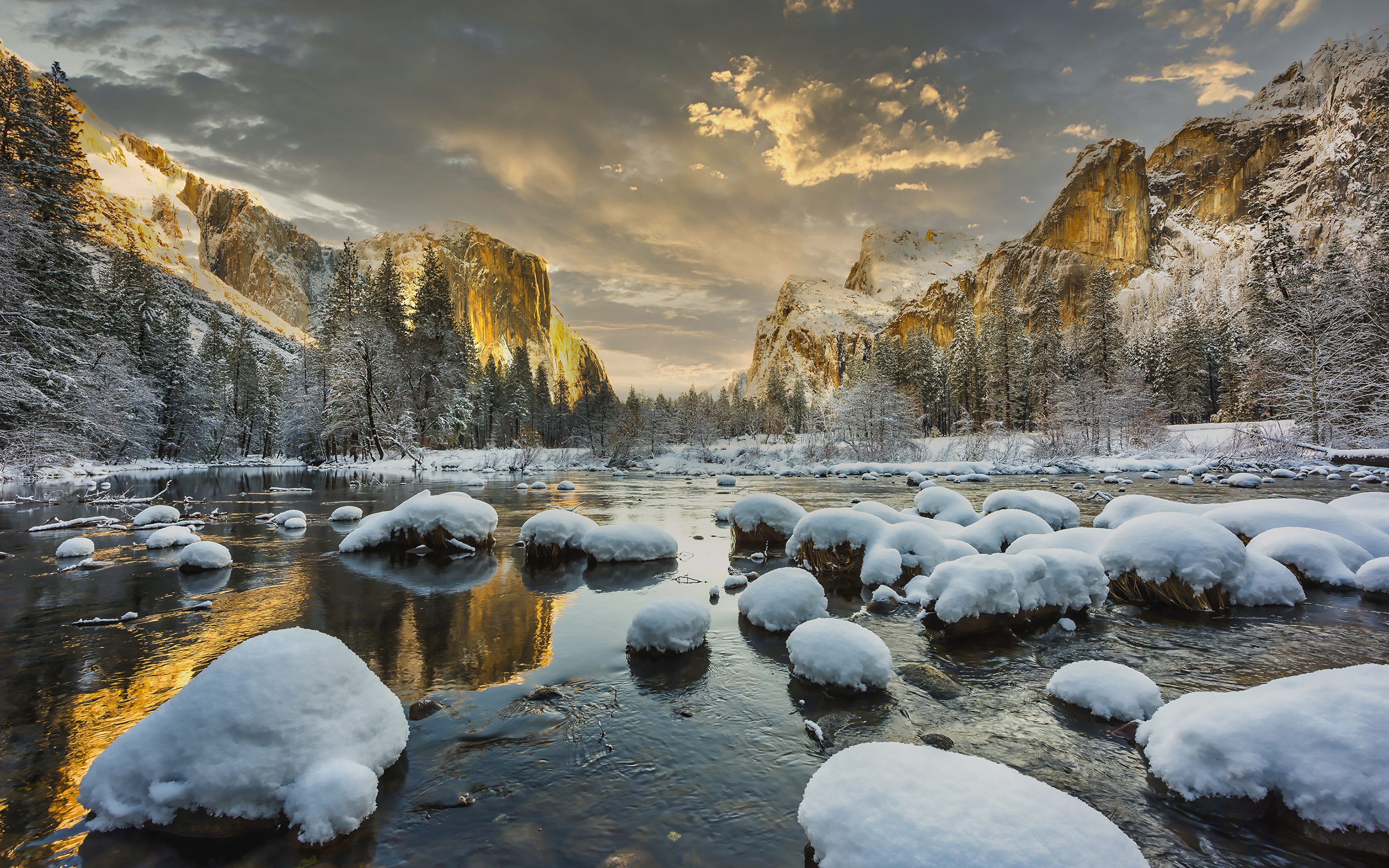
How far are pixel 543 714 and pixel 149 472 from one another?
1852 inches

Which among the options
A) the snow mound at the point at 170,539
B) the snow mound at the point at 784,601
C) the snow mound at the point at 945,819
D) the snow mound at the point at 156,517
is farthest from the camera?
the snow mound at the point at 156,517

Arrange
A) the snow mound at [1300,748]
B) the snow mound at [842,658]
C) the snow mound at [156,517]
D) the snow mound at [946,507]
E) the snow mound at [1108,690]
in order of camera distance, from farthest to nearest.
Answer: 1. the snow mound at [156,517]
2. the snow mound at [946,507]
3. the snow mound at [842,658]
4. the snow mound at [1108,690]
5. the snow mound at [1300,748]

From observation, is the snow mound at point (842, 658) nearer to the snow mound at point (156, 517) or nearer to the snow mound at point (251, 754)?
the snow mound at point (251, 754)

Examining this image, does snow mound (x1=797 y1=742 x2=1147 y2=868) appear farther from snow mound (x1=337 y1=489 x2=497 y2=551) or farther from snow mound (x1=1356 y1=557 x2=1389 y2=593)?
snow mound (x1=337 y1=489 x2=497 y2=551)

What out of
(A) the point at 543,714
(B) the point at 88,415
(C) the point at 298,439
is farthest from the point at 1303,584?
(C) the point at 298,439

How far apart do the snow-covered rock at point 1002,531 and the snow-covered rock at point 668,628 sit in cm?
649

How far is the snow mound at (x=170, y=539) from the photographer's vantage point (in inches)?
487

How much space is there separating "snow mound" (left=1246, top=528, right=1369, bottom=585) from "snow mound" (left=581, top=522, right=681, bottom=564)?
34.9ft

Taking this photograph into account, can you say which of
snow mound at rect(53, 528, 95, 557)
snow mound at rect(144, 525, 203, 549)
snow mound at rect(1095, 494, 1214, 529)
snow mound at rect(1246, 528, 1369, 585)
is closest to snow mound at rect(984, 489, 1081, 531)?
snow mound at rect(1095, 494, 1214, 529)

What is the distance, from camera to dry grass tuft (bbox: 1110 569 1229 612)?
808 centimetres

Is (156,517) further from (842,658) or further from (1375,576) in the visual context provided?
(1375,576)

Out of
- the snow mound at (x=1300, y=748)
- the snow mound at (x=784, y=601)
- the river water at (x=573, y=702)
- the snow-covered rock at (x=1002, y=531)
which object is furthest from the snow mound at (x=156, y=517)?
the snow mound at (x=1300, y=748)

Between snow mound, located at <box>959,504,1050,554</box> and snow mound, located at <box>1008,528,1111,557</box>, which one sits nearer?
snow mound, located at <box>1008,528,1111,557</box>

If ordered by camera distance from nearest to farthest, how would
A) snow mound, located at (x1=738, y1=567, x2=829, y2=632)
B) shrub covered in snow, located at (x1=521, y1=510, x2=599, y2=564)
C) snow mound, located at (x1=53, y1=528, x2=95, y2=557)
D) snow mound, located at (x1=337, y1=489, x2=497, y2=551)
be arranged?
snow mound, located at (x1=738, y1=567, x2=829, y2=632) → snow mound, located at (x1=53, y1=528, x2=95, y2=557) → shrub covered in snow, located at (x1=521, y1=510, x2=599, y2=564) → snow mound, located at (x1=337, y1=489, x2=497, y2=551)
